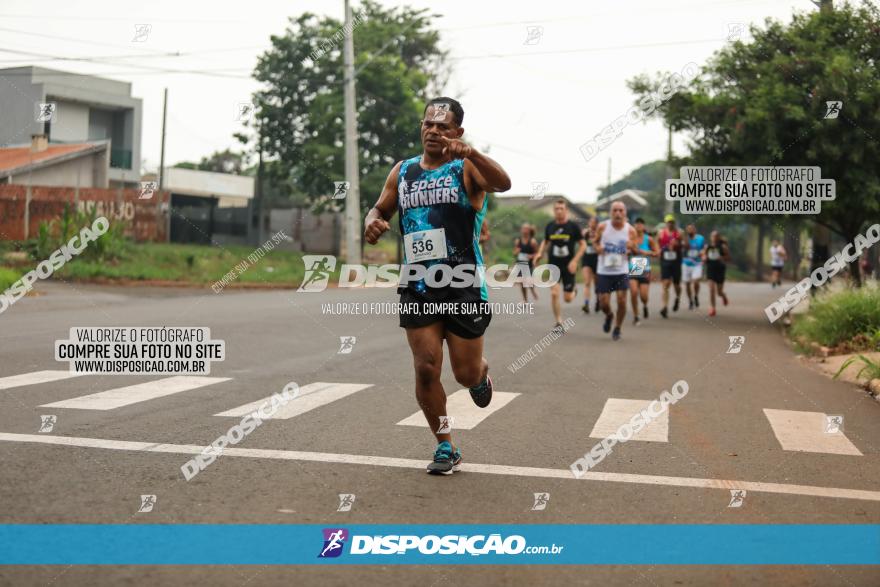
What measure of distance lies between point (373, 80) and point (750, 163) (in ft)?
78.9

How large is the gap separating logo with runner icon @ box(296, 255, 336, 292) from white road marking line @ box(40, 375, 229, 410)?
18.5 metres

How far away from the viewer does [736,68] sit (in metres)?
19.9

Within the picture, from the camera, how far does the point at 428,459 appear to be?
6.35 metres

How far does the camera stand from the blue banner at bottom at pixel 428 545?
13.6 feet

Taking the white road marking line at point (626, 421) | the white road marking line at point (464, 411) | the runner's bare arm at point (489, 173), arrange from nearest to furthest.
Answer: the runner's bare arm at point (489, 173)
the white road marking line at point (626, 421)
the white road marking line at point (464, 411)

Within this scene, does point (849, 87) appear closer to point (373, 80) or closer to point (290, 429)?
point (290, 429)

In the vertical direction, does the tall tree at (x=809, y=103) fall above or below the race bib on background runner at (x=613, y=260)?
above

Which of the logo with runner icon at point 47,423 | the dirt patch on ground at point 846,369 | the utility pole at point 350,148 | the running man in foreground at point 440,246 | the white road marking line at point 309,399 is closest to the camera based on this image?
the running man in foreground at point 440,246

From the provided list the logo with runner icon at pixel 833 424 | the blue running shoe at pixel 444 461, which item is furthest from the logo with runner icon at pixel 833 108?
the blue running shoe at pixel 444 461

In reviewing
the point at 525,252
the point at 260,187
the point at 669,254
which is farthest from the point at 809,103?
the point at 260,187

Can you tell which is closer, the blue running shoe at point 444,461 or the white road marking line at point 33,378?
the blue running shoe at point 444,461

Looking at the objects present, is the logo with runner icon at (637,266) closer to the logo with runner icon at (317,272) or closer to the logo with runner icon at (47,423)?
the logo with runner icon at (47,423)

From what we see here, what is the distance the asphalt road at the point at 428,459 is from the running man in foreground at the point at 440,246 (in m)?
0.58

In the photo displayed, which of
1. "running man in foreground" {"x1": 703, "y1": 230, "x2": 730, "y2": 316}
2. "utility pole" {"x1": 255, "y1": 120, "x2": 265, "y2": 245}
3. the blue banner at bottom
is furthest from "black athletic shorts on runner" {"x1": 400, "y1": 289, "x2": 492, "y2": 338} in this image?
"utility pole" {"x1": 255, "y1": 120, "x2": 265, "y2": 245}
